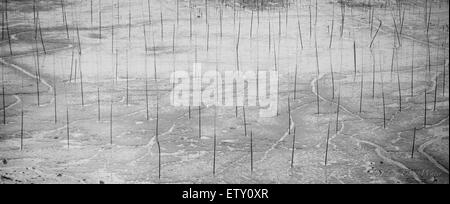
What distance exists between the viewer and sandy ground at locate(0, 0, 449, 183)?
2527 mm

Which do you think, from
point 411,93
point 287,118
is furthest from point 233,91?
point 411,93

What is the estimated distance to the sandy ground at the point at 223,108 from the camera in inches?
99.5

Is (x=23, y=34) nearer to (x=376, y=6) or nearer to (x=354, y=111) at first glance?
(x=354, y=111)

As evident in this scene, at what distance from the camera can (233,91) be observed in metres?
3.41

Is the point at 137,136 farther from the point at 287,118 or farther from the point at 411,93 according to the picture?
the point at 411,93

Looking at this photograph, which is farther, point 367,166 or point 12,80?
point 12,80

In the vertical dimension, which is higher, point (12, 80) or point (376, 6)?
point (376, 6)

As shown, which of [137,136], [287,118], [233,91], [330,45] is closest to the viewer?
[137,136]

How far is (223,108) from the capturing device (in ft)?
10.4

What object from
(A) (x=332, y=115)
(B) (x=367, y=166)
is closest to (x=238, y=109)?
(A) (x=332, y=115)

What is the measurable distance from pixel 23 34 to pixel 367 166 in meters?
3.17
